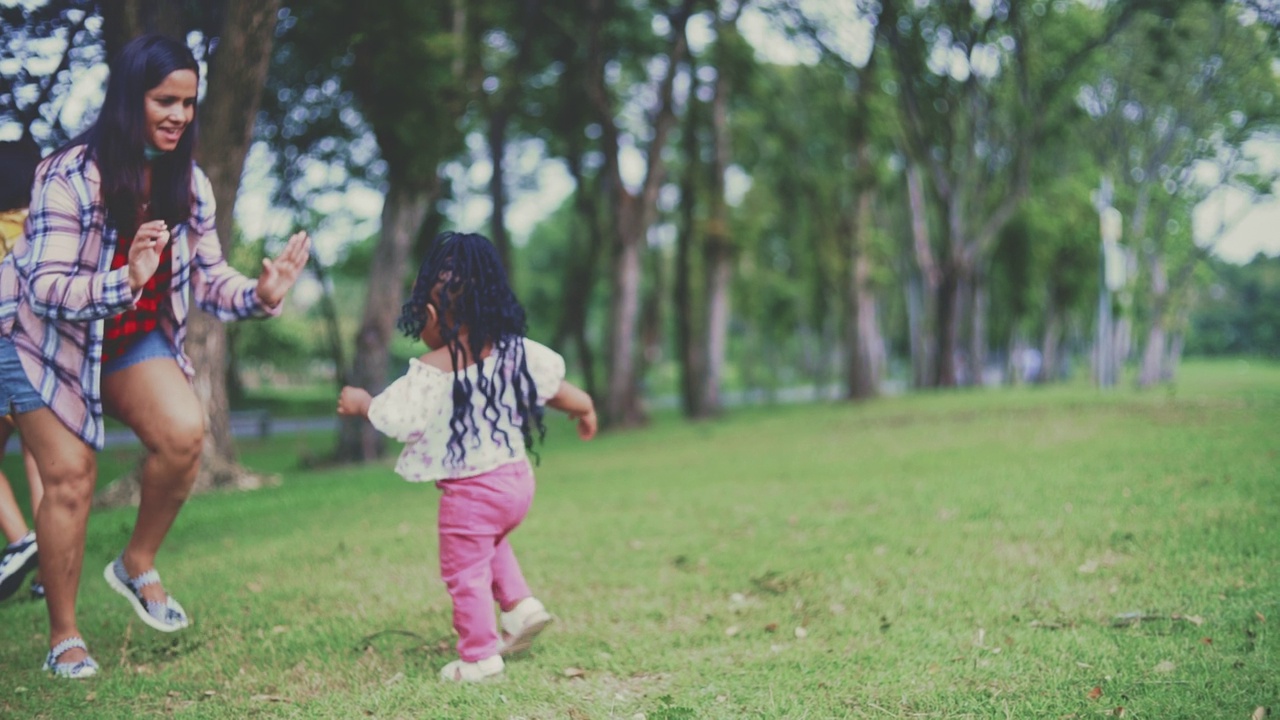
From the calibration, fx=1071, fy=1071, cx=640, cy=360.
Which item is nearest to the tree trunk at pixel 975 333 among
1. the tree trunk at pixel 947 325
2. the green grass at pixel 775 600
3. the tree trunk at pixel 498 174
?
the tree trunk at pixel 947 325

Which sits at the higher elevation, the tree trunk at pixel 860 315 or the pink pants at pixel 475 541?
the tree trunk at pixel 860 315

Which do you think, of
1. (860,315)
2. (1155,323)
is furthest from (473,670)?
(1155,323)

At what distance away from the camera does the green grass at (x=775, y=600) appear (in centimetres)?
385

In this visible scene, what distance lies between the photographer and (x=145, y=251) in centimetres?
376

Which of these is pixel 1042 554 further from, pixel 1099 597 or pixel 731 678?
pixel 731 678

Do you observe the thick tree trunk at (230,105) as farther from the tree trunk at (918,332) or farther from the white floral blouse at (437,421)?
the tree trunk at (918,332)

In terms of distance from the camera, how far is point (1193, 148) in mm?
27875

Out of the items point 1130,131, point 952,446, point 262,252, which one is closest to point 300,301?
point 262,252

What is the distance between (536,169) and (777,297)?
12.9m

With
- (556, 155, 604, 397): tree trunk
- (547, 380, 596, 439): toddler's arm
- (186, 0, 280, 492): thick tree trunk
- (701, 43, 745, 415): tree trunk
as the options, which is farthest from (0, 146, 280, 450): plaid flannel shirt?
(556, 155, 604, 397): tree trunk

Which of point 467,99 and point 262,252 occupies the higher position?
point 467,99

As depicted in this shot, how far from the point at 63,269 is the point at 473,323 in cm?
152

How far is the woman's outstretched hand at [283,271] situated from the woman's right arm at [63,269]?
1.93ft

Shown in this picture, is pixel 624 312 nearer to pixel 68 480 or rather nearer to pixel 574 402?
pixel 574 402
